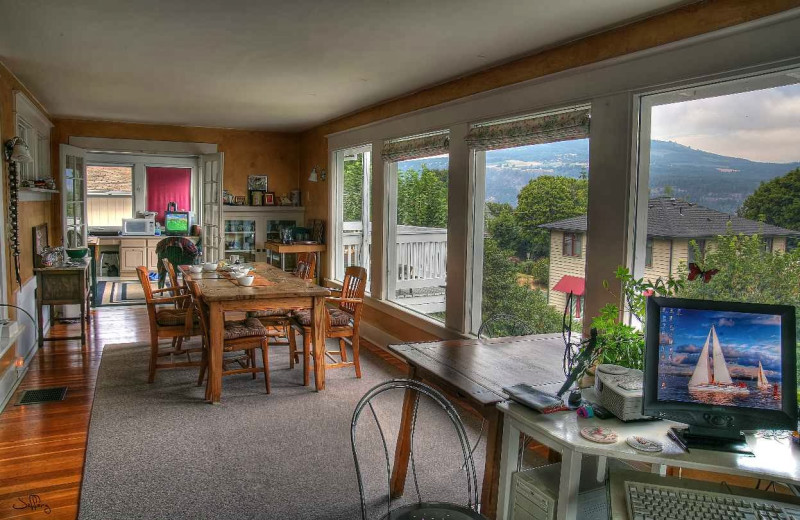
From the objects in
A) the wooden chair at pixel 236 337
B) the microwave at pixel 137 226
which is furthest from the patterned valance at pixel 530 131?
the microwave at pixel 137 226

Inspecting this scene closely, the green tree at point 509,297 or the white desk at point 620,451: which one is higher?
the green tree at point 509,297

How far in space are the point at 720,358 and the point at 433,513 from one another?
3.48 ft

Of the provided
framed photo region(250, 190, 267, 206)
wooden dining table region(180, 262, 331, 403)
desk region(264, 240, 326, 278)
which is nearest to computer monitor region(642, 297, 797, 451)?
wooden dining table region(180, 262, 331, 403)

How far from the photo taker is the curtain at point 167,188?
1077cm

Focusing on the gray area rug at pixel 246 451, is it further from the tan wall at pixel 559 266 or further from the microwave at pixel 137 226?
the microwave at pixel 137 226

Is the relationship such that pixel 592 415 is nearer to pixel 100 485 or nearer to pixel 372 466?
pixel 372 466

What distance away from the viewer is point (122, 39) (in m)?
3.69

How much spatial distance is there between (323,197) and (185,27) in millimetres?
4323

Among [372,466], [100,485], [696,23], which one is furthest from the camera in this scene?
[372,466]

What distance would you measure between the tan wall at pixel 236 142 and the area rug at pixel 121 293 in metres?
2.14

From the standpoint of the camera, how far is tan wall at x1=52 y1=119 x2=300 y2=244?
758cm

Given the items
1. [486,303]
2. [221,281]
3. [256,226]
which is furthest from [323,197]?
[486,303]

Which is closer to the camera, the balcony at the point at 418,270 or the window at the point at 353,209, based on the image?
the balcony at the point at 418,270

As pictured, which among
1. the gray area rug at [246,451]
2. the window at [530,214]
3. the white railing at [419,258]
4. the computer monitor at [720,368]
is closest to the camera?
the computer monitor at [720,368]
